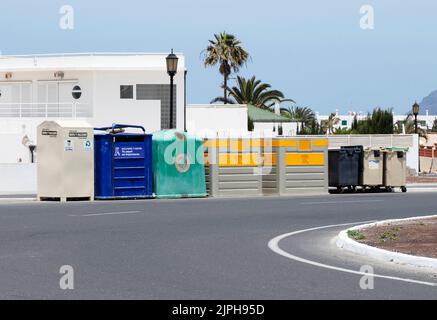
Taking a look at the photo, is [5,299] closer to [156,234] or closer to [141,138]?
[156,234]

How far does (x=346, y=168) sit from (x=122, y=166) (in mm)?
8885

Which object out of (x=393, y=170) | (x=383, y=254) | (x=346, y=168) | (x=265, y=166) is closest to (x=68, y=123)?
(x=265, y=166)

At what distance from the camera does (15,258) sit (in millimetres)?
13492

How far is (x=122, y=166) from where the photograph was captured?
29125mm

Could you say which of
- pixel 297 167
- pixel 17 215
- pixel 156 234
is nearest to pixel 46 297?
pixel 156 234

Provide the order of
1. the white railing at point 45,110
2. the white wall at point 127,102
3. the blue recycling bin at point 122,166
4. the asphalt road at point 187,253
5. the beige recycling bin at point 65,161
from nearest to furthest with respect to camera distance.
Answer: the asphalt road at point 187,253 < the beige recycling bin at point 65,161 < the blue recycling bin at point 122,166 < the white wall at point 127,102 < the white railing at point 45,110

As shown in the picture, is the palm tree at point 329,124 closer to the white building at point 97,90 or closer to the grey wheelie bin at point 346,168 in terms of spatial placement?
the white building at point 97,90

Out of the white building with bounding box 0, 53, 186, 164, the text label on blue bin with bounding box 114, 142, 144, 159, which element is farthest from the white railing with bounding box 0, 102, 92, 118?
the text label on blue bin with bounding box 114, 142, 144, 159

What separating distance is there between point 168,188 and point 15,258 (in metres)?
16.4

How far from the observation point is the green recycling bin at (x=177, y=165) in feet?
97.8

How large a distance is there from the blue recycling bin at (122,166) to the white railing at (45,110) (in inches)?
786

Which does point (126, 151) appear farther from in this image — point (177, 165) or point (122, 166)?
point (177, 165)

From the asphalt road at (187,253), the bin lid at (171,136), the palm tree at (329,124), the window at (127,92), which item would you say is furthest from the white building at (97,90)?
the palm tree at (329,124)
